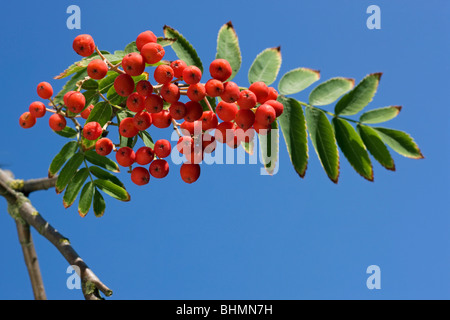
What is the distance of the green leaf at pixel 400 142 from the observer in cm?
227

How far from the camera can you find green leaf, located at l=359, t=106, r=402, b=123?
236 cm

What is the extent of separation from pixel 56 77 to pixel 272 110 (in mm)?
1131

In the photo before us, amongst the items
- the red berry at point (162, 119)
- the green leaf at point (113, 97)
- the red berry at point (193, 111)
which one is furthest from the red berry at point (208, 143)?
the green leaf at point (113, 97)

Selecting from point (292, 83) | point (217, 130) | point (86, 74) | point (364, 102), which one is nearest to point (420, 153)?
point (364, 102)

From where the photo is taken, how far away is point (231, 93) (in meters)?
2.15

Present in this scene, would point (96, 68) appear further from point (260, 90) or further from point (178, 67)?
point (260, 90)

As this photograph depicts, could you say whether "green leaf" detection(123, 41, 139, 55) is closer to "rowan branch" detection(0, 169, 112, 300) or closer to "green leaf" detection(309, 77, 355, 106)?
"green leaf" detection(309, 77, 355, 106)

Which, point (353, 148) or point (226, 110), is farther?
point (353, 148)

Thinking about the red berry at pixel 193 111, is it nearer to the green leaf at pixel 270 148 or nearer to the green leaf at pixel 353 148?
the green leaf at pixel 270 148

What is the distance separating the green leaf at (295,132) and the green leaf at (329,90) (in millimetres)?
150

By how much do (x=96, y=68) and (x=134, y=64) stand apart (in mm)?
194

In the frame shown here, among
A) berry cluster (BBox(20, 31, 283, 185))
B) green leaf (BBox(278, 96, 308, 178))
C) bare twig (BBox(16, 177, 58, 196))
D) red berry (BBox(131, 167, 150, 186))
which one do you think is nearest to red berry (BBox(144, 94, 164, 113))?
berry cluster (BBox(20, 31, 283, 185))

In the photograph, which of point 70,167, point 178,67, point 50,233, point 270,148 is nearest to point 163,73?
point 178,67

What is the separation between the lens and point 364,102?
234 centimetres
